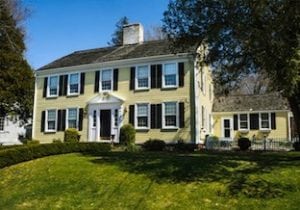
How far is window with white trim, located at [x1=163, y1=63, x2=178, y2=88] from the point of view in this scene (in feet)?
86.9

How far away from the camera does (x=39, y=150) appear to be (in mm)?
17109

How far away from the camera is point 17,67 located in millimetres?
37531

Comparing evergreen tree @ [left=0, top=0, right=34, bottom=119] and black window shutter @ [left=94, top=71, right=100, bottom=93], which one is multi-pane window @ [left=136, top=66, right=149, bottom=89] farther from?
evergreen tree @ [left=0, top=0, right=34, bottom=119]

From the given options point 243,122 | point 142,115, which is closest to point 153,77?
point 142,115

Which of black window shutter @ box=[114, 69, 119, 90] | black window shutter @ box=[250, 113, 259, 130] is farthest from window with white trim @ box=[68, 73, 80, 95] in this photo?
black window shutter @ box=[250, 113, 259, 130]

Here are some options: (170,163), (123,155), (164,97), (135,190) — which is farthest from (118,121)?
(135,190)

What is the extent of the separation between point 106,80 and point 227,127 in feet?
38.1

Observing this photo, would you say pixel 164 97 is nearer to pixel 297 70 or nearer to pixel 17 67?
pixel 297 70

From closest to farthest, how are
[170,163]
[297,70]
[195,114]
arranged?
[297,70], [170,163], [195,114]

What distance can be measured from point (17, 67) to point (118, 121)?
14887 mm

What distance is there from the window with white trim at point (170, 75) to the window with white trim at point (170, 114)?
1.32m

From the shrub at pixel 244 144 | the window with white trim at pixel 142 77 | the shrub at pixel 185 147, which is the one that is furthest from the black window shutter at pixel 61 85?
the shrub at pixel 244 144

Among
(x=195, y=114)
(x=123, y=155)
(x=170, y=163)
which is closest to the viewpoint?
(x=170, y=163)

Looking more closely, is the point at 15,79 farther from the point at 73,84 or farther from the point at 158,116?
the point at 158,116
